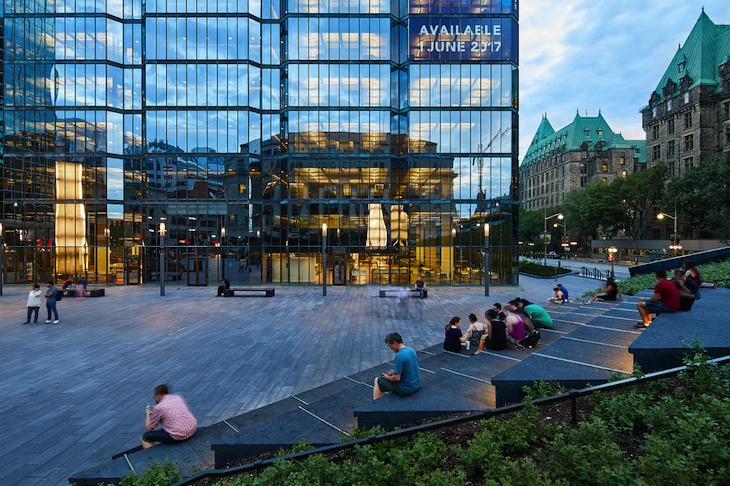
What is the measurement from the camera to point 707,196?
4547cm

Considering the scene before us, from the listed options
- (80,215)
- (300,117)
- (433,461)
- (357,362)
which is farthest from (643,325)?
(80,215)

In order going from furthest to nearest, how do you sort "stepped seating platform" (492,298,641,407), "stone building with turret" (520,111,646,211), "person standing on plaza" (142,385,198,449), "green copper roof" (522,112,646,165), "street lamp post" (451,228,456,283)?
"green copper roof" (522,112,646,165), "stone building with turret" (520,111,646,211), "street lamp post" (451,228,456,283), "stepped seating platform" (492,298,641,407), "person standing on plaza" (142,385,198,449)

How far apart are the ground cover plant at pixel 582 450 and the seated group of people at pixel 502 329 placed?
13.3ft

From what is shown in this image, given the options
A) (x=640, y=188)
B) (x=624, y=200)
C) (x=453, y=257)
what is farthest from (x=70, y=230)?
(x=624, y=200)

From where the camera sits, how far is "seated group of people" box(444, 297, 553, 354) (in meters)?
9.02

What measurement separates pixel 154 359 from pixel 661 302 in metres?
15.0

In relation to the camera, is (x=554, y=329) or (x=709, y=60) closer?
(x=554, y=329)

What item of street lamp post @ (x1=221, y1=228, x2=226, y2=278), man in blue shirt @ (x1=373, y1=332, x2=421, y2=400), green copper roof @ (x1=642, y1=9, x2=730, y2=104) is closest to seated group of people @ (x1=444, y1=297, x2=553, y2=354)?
man in blue shirt @ (x1=373, y1=332, x2=421, y2=400)

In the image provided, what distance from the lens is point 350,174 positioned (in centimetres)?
3119

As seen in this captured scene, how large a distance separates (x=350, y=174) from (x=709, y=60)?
7246 centimetres

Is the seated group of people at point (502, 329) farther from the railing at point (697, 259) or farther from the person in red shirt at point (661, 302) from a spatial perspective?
the railing at point (697, 259)

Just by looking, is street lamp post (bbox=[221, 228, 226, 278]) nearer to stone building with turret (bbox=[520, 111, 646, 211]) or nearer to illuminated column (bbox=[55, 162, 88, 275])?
illuminated column (bbox=[55, 162, 88, 275])

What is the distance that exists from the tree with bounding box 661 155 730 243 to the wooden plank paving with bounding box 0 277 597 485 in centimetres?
4818

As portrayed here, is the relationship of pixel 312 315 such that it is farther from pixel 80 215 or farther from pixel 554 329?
pixel 80 215
